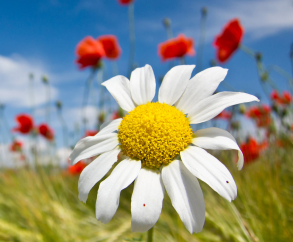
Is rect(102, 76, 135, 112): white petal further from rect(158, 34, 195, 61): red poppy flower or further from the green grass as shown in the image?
rect(158, 34, 195, 61): red poppy flower

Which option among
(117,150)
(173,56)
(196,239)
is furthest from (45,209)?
(173,56)

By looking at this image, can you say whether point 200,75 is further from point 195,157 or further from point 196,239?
point 196,239

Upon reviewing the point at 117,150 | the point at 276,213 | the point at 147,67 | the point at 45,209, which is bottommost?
the point at 45,209

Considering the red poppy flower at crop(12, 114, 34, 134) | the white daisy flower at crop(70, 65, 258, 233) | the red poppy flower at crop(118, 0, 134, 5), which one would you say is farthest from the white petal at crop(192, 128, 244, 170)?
the red poppy flower at crop(12, 114, 34, 134)

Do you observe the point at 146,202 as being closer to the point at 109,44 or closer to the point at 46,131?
the point at 109,44

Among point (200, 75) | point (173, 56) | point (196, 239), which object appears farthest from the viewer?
point (173, 56)

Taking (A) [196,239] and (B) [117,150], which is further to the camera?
(A) [196,239]

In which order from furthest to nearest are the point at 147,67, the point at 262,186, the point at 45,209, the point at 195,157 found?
the point at 45,209 < the point at 262,186 < the point at 147,67 < the point at 195,157
